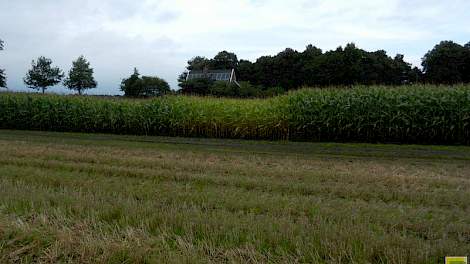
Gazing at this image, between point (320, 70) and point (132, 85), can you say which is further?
point (320, 70)

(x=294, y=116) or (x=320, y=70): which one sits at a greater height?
(x=320, y=70)

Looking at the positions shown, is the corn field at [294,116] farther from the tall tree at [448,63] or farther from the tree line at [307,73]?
the tall tree at [448,63]

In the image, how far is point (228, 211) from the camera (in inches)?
195

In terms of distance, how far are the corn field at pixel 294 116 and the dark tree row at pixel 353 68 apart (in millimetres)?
35892

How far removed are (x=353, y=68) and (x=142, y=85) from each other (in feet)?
105

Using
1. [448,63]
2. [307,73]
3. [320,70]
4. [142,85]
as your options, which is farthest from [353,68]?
[142,85]

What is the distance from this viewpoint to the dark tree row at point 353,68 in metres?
63.0

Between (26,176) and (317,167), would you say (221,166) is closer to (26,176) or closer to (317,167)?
(317,167)

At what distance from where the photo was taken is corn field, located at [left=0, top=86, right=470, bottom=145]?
1438 centimetres

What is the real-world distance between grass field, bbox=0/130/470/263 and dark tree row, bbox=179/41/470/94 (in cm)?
4687

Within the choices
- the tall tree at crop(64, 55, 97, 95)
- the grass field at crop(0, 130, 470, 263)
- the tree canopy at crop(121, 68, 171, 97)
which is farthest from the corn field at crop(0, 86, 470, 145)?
the tall tree at crop(64, 55, 97, 95)

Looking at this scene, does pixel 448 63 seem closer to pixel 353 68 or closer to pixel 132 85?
pixel 353 68

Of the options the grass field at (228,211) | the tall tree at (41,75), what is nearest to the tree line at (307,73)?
the tall tree at (41,75)

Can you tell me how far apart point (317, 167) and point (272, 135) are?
7.81m
